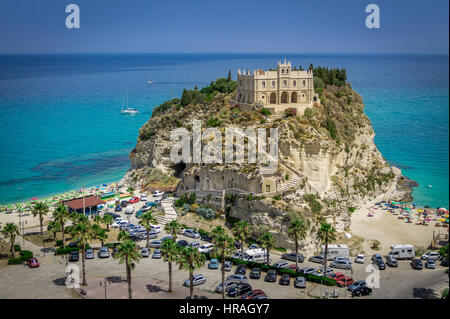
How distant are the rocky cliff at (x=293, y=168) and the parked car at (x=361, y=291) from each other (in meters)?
11.0

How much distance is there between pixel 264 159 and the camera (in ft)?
206

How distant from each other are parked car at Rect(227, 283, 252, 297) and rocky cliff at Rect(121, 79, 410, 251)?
41.5 feet

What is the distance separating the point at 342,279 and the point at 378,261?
23.1 ft

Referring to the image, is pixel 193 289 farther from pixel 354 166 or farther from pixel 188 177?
pixel 354 166

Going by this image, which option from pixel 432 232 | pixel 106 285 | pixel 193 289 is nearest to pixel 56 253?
pixel 106 285

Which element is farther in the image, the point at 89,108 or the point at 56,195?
the point at 89,108

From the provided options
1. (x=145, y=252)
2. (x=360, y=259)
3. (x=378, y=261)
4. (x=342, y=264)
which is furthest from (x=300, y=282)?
(x=145, y=252)

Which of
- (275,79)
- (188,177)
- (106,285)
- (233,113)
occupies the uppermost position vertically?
(275,79)

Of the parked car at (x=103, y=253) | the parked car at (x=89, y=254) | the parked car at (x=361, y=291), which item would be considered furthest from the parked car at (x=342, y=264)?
the parked car at (x=89, y=254)

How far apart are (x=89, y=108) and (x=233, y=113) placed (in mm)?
125215

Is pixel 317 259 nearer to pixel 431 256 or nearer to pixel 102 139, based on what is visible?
pixel 431 256

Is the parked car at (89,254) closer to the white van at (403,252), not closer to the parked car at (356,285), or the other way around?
the parked car at (356,285)

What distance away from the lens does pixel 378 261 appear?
5200 cm

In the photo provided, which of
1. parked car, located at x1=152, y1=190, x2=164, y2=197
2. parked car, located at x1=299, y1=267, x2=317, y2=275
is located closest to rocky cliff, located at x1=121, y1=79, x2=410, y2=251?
parked car, located at x1=152, y1=190, x2=164, y2=197
